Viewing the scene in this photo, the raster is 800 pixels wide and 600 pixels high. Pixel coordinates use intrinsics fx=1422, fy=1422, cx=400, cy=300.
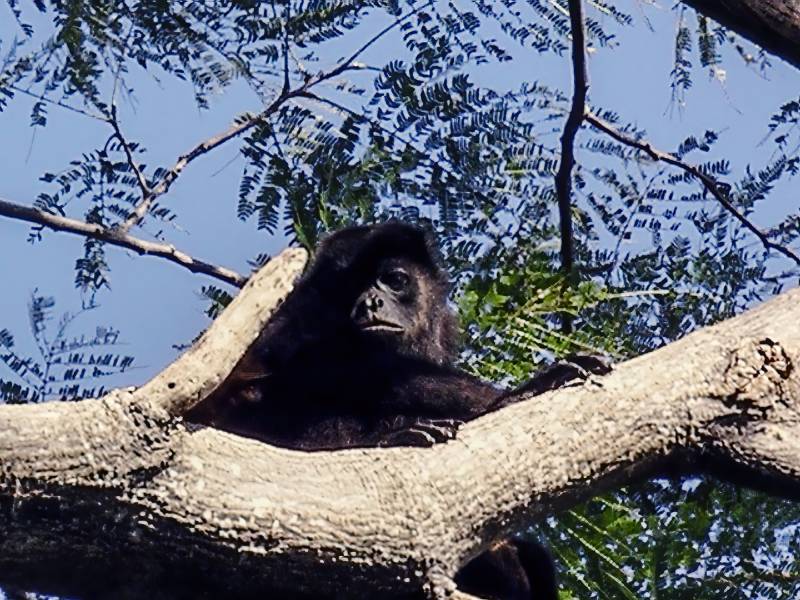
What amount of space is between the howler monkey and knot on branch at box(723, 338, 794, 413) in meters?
0.53

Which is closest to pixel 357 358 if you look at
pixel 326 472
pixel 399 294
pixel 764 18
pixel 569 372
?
pixel 399 294

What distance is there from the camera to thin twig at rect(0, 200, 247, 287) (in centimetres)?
523

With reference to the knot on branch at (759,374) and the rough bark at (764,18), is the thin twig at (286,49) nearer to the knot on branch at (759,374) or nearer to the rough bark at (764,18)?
the rough bark at (764,18)

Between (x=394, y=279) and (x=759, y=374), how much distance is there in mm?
2667

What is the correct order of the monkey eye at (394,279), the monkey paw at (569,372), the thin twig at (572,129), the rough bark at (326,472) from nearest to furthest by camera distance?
the rough bark at (326,472)
the monkey paw at (569,372)
the thin twig at (572,129)
the monkey eye at (394,279)

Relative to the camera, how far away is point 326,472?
3.37 metres

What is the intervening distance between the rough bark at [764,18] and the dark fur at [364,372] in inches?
60.8

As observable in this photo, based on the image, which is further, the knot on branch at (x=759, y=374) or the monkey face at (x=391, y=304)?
the monkey face at (x=391, y=304)

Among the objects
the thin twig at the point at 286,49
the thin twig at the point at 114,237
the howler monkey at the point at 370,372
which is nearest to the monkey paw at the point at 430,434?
the howler monkey at the point at 370,372

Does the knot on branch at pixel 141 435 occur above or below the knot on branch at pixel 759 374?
below

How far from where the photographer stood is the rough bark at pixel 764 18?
4926 millimetres

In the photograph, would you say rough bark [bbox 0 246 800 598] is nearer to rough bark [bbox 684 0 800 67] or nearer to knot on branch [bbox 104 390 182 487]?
knot on branch [bbox 104 390 182 487]

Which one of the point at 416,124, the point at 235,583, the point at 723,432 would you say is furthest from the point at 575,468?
the point at 416,124

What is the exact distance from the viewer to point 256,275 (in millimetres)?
3285
